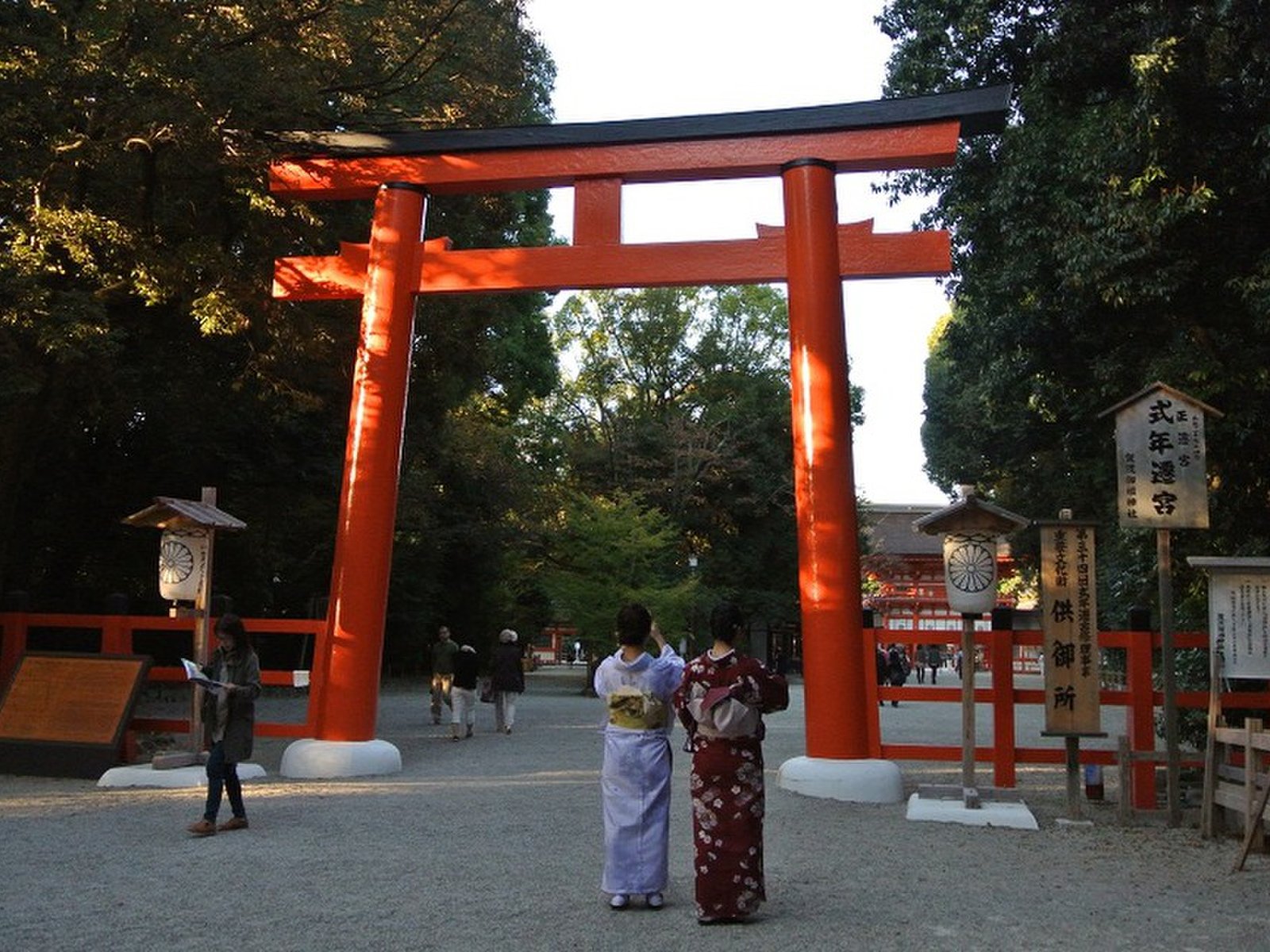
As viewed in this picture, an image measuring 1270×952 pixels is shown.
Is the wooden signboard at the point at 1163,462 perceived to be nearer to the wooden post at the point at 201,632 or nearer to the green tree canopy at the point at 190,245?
the wooden post at the point at 201,632

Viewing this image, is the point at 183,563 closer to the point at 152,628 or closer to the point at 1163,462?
the point at 152,628

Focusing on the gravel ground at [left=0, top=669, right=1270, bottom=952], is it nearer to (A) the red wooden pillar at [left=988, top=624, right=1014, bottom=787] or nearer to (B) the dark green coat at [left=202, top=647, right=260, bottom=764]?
(A) the red wooden pillar at [left=988, top=624, right=1014, bottom=787]

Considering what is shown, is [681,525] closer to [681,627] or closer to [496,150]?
[681,627]

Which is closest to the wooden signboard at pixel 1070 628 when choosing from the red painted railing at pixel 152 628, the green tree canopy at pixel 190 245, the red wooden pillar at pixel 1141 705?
the red wooden pillar at pixel 1141 705

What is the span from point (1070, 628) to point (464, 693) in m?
7.40

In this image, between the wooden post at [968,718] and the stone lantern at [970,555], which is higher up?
the stone lantern at [970,555]

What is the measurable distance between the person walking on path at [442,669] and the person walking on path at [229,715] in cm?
712

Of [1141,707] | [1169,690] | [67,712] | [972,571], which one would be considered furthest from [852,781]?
[67,712]

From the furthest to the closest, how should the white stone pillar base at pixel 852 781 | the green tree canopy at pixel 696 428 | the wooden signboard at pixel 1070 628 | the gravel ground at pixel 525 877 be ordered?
the green tree canopy at pixel 696 428, the white stone pillar base at pixel 852 781, the wooden signboard at pixel 1070 628, the gravel ground at pixel 525 877

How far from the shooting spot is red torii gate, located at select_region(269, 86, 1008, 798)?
920cm

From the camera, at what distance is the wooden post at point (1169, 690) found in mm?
7793

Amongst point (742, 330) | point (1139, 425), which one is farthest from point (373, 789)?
point (742, 330)

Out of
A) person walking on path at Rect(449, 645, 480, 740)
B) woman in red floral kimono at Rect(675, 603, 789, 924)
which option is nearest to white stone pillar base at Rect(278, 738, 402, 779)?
person walking on path at Rect(449, 645, 480, 740)

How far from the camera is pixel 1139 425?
8086 millimetres
